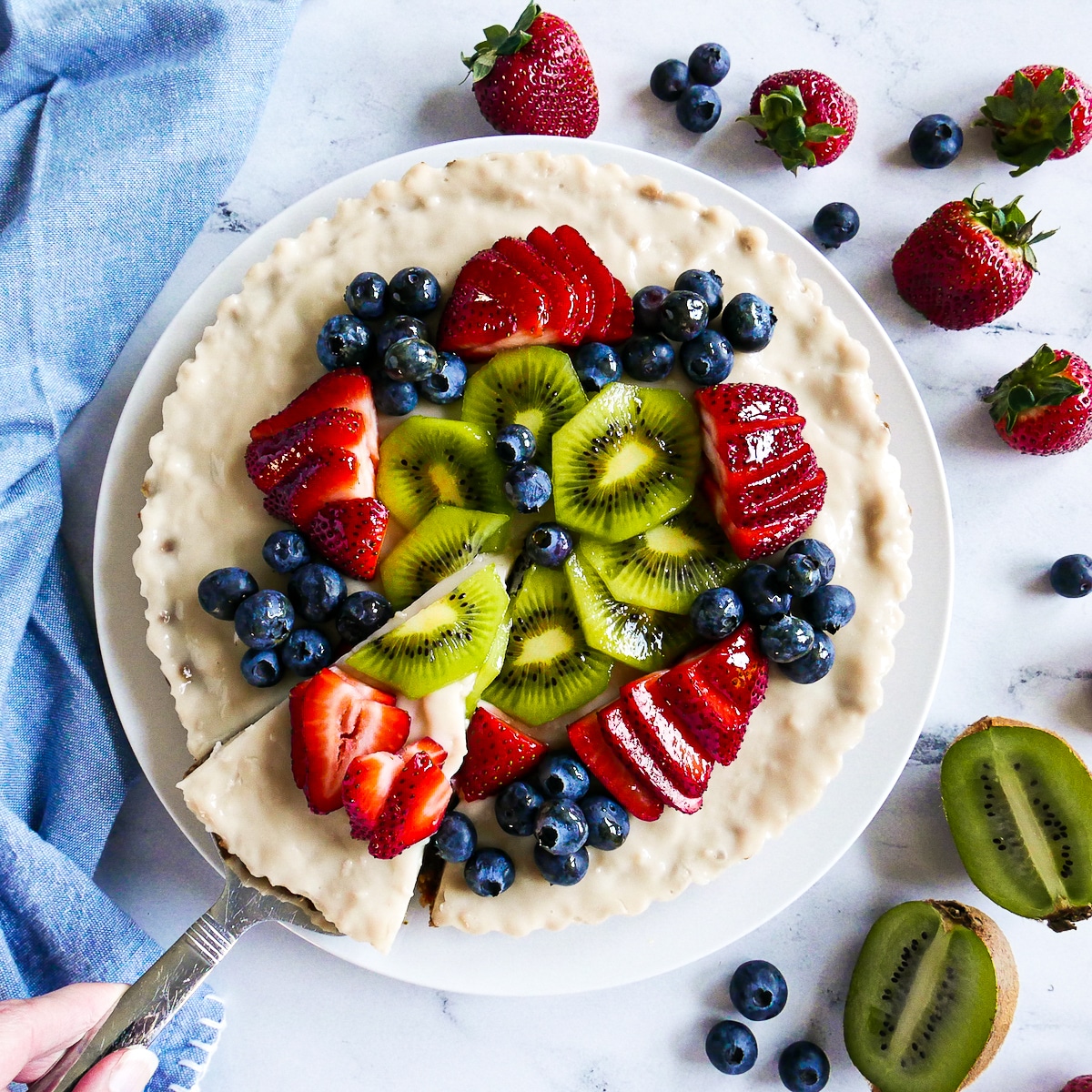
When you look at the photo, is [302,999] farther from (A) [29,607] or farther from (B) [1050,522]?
(B) [1050,522]

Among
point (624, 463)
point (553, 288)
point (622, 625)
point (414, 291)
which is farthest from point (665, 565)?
point (414, 291)

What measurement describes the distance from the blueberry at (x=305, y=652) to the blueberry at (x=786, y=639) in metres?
1.31

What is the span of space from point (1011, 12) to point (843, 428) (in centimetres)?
211

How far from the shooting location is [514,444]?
2.88 meters

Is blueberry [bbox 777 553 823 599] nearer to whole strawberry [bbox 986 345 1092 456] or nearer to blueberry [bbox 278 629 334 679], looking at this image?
whole strawberry [bbox 986 345 1092 456]

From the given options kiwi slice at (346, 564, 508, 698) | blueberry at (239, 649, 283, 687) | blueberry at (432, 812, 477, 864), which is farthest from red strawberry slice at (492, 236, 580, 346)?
blueberry at (432, 812, 477, 864)

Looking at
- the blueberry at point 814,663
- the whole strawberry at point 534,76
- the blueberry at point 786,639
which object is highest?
the whole strawberry at point 534,76

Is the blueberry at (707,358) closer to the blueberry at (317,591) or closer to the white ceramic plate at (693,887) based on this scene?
the white ceramic plate at (693,887)

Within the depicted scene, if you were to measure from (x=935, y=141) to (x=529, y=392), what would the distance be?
2.04 metres

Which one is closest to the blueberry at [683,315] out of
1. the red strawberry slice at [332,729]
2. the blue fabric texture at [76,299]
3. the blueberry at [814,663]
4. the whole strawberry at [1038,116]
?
the blueberry at [814,663]

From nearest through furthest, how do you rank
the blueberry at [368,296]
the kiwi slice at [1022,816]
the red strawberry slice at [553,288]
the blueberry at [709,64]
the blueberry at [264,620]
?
the blueberry at [264,620] < the red strawberry slice at [553,288] < the blueberry at [368,296] < the kiwi slice at [1022,816] < the blueberry at [709,64]

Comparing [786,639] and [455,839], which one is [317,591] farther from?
[786,639]

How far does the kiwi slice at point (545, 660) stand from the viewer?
3053mm

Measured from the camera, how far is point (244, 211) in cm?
387
